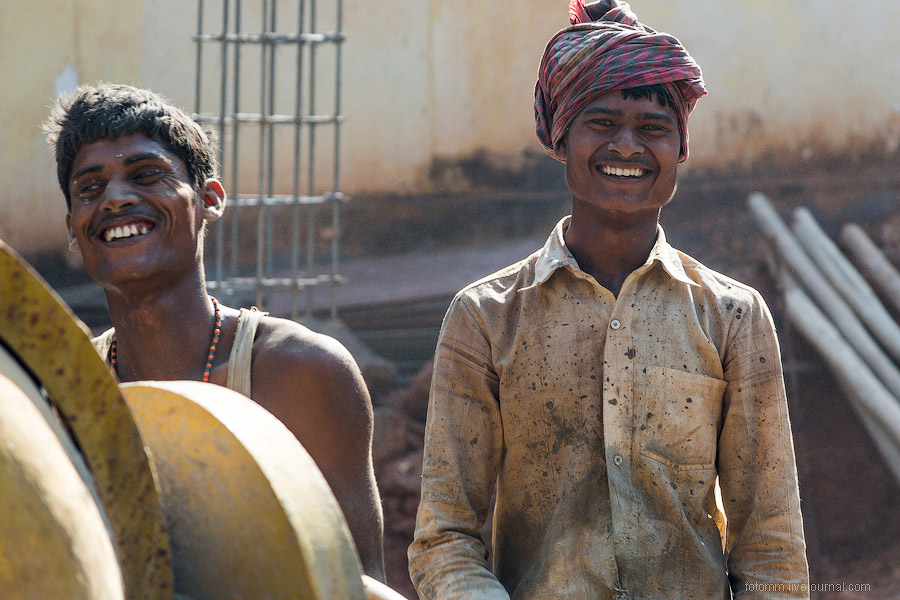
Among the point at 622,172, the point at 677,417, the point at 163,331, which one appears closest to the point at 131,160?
the point at 163,331

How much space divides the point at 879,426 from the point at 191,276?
537cm

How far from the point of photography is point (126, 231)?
2.14 metres

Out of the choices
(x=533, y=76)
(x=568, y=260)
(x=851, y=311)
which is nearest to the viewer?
(x=568, y=260)

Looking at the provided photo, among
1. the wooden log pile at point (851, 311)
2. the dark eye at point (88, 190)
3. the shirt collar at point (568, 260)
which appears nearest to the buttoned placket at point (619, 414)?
the shirt collar at point (568, 260)

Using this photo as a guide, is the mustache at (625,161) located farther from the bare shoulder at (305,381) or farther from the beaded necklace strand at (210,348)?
the beaded necklace strand at (210,348)

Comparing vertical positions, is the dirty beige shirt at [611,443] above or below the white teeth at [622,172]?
below

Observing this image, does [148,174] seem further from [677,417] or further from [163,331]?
[677,417]

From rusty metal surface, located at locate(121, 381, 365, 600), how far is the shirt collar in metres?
1.25

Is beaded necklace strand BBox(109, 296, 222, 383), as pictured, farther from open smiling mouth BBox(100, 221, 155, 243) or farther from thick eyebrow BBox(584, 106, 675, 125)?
thick eyebrow BBox(584, 106, 675, 125)

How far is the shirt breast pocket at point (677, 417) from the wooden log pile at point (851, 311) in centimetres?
458

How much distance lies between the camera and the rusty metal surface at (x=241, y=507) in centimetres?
93

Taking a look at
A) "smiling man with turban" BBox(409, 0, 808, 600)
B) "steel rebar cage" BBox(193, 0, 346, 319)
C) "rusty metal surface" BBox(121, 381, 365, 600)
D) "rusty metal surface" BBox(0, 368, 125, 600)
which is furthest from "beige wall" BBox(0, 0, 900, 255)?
"rusty metal surface" BBox(0, 368, 125, 600)

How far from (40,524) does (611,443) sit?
4.85ft

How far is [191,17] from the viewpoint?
840 centimetres
